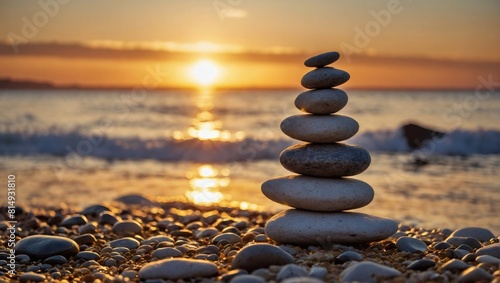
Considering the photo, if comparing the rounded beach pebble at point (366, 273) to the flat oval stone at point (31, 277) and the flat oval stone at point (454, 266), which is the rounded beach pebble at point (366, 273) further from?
the flat oval stone at point (31, 277)

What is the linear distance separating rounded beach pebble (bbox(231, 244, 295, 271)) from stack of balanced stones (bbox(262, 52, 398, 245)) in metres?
0.81

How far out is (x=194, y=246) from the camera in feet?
19.1

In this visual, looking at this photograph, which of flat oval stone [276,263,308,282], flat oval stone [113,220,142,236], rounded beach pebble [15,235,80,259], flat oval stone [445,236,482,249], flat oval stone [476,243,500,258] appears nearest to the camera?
flat oval stone [276,263,308,282]

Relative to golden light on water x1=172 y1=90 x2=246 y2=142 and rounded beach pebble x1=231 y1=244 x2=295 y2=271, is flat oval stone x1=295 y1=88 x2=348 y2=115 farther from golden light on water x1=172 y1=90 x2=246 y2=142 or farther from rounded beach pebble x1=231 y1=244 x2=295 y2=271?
golden light on water x1=172 y1=90 x2=246 y2=142

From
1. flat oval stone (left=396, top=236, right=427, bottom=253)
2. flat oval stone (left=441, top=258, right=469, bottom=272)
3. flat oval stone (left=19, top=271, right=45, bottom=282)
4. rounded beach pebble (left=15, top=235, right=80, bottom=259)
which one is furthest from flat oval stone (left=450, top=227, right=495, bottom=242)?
flat oval stone (left=19, top=271, right=45, bottom=282)

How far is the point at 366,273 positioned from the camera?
4066mm

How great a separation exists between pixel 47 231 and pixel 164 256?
2380 millimetres

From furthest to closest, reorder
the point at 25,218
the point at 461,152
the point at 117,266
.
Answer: the point at 461,152, the point at 25,218, the point at 117,266

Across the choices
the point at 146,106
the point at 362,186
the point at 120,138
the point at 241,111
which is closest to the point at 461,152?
the point at 120,138

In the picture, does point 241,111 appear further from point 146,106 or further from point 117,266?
point 117,266

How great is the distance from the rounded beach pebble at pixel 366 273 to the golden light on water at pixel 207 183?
20.2ft

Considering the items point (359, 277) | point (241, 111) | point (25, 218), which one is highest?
point (241, 111)

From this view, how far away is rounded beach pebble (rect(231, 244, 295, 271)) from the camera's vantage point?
452 cm

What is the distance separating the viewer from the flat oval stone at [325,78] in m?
5.56
